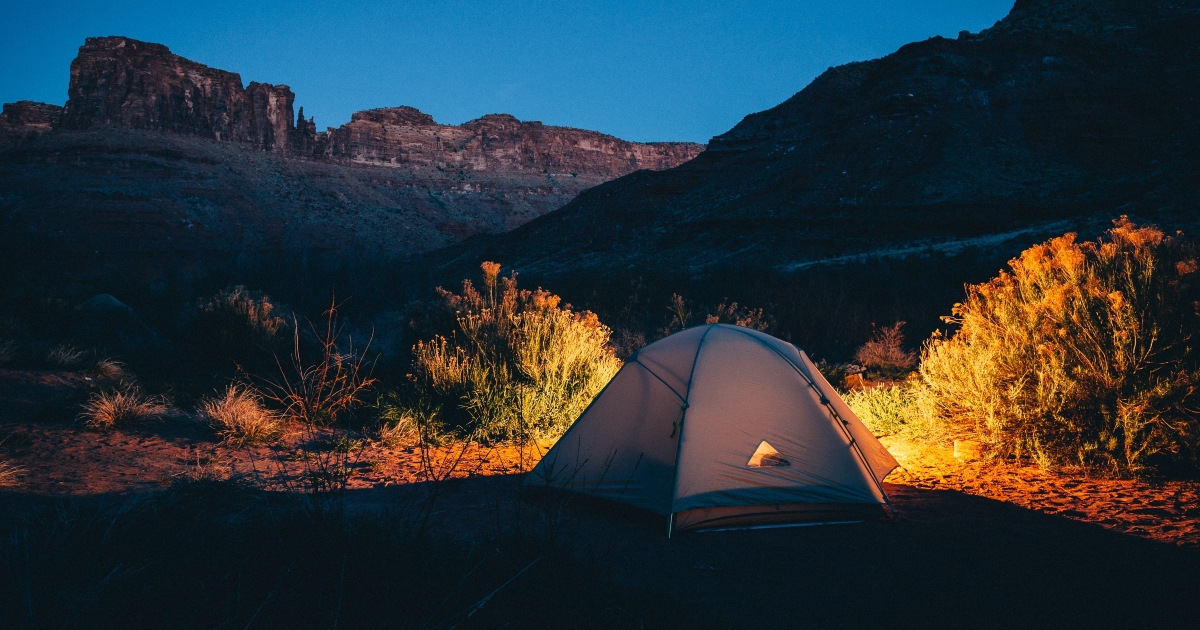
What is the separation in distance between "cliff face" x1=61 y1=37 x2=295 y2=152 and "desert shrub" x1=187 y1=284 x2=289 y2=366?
74043 millimetres

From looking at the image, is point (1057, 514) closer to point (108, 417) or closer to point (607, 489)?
point (607, 489)

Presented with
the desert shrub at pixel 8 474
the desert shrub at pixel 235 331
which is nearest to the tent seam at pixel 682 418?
the desert shrub at pixel 8 474

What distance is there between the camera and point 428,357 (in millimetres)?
8602

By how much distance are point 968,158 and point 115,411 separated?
3417cm

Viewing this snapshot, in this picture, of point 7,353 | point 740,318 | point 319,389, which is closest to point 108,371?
point 7,353

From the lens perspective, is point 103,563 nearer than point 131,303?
Yes

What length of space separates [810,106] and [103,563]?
1954 inches

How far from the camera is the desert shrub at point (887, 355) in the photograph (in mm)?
11250

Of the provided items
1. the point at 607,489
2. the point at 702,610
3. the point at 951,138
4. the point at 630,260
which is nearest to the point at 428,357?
the point at 607,489

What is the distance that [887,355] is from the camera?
11.7 meters

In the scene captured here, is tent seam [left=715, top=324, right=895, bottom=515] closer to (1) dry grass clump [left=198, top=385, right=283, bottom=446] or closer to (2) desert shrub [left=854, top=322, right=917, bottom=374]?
(1) dry grass clump [left=198, top=385, right=283, bottom=446]

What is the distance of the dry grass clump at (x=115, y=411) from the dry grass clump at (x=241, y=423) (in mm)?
618

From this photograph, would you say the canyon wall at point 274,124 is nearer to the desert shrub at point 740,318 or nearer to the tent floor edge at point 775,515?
the desert shrub at point 740,318

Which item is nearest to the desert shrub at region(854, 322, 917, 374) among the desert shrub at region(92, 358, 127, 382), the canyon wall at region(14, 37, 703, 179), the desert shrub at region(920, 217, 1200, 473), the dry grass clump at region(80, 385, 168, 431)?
the desert shrub at region(920, 217, 1200, 473)
